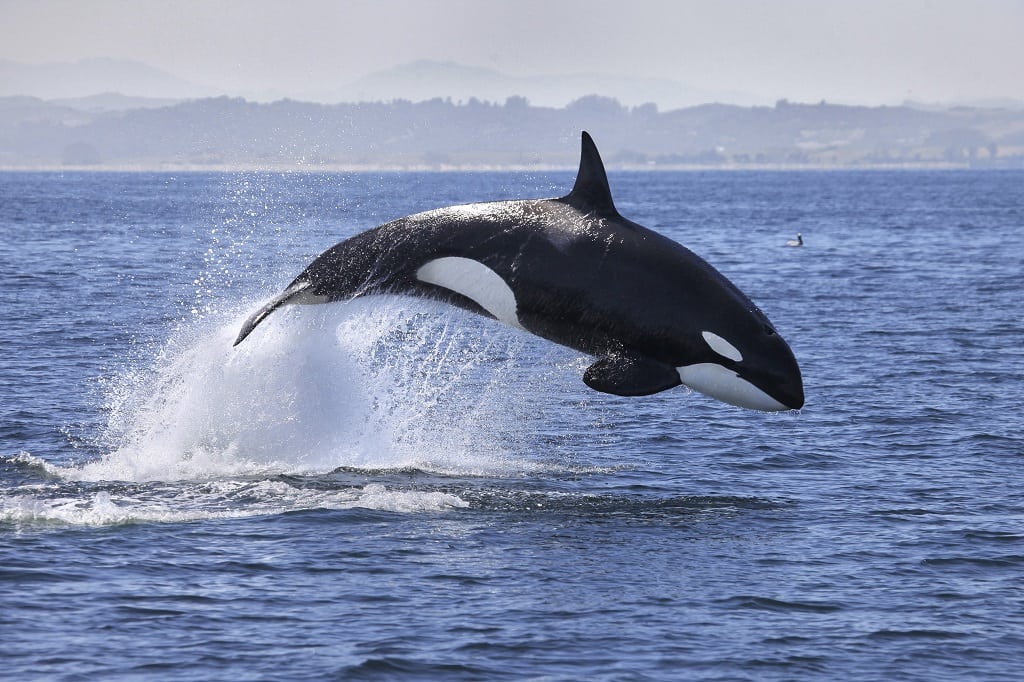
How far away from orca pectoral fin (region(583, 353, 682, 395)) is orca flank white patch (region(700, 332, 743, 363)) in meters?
0.54

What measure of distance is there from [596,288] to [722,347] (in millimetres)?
1655

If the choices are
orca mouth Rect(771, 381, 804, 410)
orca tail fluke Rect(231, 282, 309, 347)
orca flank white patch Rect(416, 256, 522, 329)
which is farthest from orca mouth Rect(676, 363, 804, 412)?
orca tail fluke Rect(231, 282, 309, 347)

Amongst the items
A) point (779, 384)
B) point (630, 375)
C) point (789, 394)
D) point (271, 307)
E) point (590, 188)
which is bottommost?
point (789, 394)

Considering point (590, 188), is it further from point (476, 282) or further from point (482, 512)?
point (482, 512)

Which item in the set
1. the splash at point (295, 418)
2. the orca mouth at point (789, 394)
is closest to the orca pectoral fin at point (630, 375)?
the orca mouth at point (789, 394)

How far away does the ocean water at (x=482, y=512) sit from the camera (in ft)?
45.1

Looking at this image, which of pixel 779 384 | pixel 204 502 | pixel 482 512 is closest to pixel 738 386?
pixel 779 384

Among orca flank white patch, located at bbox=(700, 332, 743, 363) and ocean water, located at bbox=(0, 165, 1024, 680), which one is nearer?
ocean water, located at bbox=(0, 165, 1024, 680)

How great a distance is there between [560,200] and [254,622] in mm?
6475

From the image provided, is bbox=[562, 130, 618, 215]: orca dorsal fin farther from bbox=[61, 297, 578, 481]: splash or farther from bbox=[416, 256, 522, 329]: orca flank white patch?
bbox=[61, 297, 578, 481]: splash

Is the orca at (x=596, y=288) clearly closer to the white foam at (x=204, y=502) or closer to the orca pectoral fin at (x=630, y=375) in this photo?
the orca pectoral fin at (x=630, y=375)

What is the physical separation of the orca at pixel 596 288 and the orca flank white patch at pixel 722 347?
0.01 metres

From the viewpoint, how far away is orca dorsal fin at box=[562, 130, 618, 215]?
17.1 m

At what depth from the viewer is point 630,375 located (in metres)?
16.3
